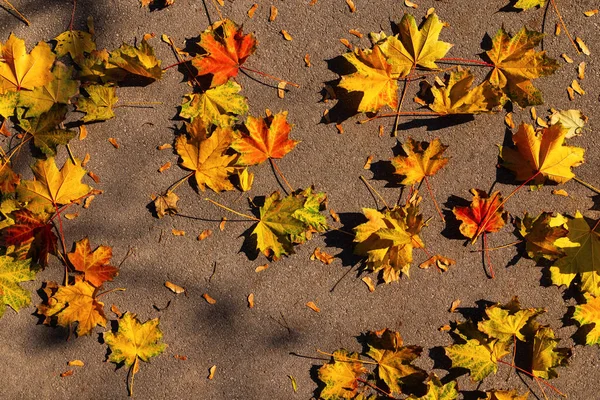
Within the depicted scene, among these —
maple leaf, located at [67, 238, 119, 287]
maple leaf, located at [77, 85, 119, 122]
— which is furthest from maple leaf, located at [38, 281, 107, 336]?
maple leaf, located at [77, 85, 119, 122]

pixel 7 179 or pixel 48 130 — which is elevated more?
pixel 48 130

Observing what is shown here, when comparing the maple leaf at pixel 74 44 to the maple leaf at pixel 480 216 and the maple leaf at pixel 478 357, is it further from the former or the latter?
the maple leaf at pixel 478 357

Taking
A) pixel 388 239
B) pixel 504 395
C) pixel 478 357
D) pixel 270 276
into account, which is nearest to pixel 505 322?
pixel 478 357

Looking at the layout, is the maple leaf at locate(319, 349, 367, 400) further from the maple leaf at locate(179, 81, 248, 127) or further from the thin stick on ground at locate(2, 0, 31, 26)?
the thin stick on ground at locate(2, 0, 31, 26)

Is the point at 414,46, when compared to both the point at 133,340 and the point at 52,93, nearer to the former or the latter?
the point at 52,93

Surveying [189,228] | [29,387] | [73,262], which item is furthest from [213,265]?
[29,387]

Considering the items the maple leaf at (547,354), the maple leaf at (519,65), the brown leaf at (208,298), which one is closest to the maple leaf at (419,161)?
the maple leaf at (519,65)
